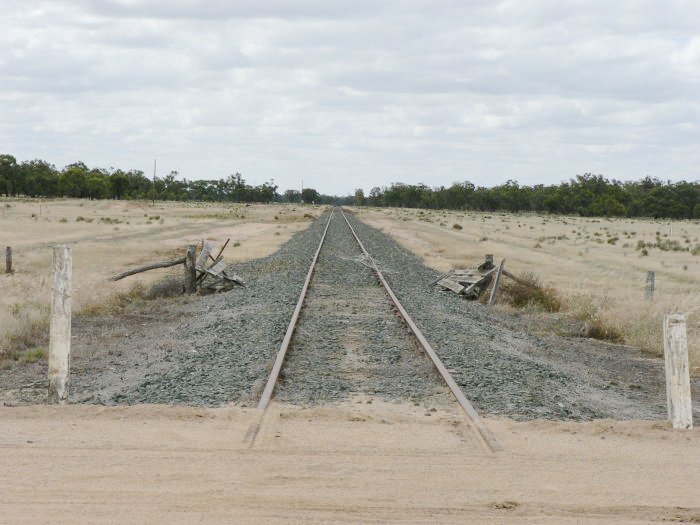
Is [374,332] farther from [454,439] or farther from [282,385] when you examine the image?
[454,439]

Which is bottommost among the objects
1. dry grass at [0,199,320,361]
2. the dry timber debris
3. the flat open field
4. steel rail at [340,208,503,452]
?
dry grass at [0,199,320,361]

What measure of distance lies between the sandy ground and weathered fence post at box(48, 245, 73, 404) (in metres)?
0.37

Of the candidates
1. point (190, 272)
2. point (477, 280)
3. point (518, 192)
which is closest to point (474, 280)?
point (477, 280)

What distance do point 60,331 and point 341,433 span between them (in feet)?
10.3

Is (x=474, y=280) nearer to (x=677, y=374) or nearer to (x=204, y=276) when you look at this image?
(x=204, y=276)

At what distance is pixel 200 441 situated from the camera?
24.4 ft

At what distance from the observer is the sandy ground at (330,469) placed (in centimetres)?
586

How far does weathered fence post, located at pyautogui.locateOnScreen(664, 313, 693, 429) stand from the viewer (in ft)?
26.8

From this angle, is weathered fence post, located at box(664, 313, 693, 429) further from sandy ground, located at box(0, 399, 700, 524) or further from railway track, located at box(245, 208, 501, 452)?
railway track, located at box(245, 208, 501, 452)

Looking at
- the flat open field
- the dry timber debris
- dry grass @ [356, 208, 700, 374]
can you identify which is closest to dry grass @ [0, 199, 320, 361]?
the flat open field

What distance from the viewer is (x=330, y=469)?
6.73 meters

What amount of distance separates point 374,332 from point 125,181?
157886 millimetres

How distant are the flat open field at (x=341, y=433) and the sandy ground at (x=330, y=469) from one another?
0.02m

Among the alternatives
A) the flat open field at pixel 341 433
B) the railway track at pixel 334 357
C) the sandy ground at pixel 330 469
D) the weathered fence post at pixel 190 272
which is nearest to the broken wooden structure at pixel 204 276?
the weathered fence post at pixel 190 272
